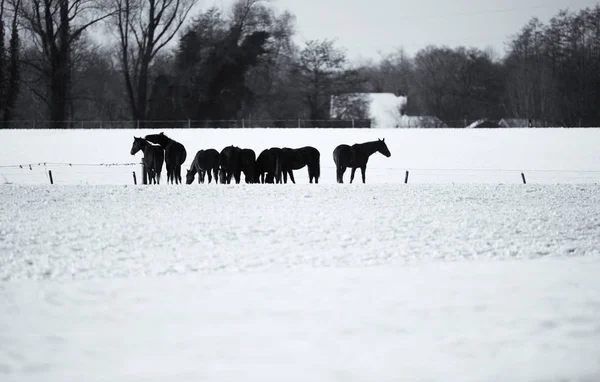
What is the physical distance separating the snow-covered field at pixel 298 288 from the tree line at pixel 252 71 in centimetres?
3531

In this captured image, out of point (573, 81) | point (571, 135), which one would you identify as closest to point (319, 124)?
point (571, 135)

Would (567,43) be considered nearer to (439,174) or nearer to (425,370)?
(439,174)

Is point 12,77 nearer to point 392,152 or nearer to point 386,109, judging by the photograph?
point 392,152

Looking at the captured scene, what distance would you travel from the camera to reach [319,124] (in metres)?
51.2

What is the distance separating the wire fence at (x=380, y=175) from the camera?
30359mm

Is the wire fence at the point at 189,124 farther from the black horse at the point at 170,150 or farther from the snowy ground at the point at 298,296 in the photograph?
the snowy ground at the point at 298,296

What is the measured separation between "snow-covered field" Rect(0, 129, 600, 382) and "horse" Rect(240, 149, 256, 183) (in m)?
6.48

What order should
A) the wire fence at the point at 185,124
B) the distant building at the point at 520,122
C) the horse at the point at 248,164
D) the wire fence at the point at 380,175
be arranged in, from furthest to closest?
1. the distant building at the point at 520,122
2. the wire fence at the point at 185,124
3. the wire fence at the point at 380,175
4. the horse at the point at 248,164

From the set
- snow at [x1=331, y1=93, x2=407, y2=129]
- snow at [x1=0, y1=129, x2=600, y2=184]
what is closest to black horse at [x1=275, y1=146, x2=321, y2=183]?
snow at [x1=0, y1=129, x2=600, y2=184]

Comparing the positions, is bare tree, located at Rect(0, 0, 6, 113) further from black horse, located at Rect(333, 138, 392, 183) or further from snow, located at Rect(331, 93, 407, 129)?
black horse, located at Rect(333, 138, 392, 183)

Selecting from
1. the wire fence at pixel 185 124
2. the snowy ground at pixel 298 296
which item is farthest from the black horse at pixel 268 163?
the wire fence at pixel 185 124

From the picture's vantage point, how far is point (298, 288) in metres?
8.98

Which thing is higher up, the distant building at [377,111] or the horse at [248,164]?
the distant building at [377,111]

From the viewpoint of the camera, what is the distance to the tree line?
5438 cm
